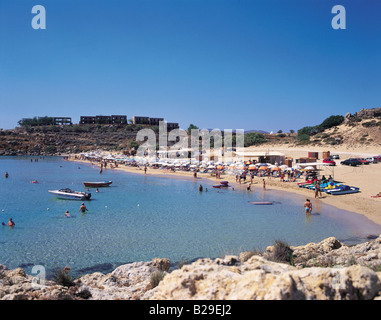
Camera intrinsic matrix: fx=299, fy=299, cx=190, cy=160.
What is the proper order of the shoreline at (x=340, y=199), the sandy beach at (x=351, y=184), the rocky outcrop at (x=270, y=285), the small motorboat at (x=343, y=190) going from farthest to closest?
the small motorboat at (x=343, y=190) → the sandy beach at (x=351, y=184) → the shoreline at (x=340, y=199) → the rocky outcrop at (x=270, y=285)

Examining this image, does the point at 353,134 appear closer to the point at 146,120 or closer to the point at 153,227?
the point at 153,227

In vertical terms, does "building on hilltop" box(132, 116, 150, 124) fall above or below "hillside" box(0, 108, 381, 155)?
above

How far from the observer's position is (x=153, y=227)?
1473cm

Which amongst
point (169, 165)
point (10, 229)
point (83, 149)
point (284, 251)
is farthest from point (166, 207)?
point (83, 149)

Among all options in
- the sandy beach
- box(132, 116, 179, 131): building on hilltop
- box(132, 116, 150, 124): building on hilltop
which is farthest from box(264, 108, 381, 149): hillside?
box(132, 116, 150, 124): building on hilltop

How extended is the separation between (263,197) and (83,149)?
241 ft

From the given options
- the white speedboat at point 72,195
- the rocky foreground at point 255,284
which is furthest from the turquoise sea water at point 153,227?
the rocky foreground at point 255,284

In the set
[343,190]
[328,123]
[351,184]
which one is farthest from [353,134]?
[343,190]

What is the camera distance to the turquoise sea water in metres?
11.0

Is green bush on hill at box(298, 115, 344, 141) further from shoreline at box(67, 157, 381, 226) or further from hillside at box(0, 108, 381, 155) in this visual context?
shoreline at box(67, 157, 381, 226)

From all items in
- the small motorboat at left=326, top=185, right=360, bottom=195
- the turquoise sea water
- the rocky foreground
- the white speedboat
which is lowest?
the turquoise sea water

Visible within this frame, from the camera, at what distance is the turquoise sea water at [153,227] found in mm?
11039

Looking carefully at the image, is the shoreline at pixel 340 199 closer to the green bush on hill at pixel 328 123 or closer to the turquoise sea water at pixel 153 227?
the turquoise sea water at pixel 153 227
